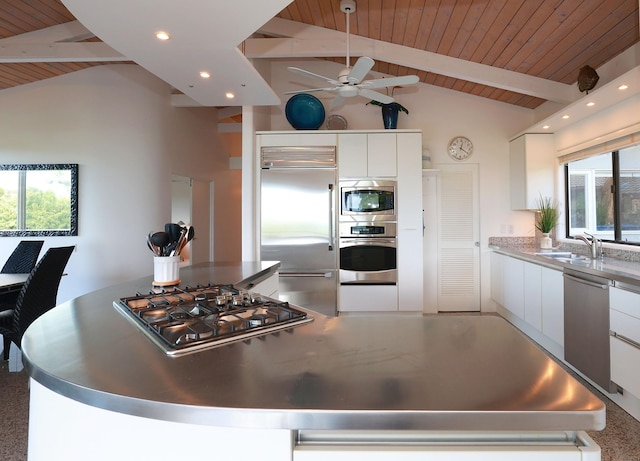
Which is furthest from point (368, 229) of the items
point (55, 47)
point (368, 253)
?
point (55, 47)

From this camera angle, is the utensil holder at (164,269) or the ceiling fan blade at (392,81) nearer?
the utensil holder at (164,269)

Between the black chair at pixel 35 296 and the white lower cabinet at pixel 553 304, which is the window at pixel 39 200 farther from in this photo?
the white lower cabinet at pixel 553 304

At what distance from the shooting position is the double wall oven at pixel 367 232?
Answer: 13.2 ft

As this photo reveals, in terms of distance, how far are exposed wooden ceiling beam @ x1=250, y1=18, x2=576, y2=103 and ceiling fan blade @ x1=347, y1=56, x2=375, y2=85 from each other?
1103 mm

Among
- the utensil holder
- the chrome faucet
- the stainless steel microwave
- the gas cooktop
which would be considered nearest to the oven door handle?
the stainless steel microwave

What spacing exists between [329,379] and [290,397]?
0.11 meters

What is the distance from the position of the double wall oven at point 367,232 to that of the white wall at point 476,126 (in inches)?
41.1

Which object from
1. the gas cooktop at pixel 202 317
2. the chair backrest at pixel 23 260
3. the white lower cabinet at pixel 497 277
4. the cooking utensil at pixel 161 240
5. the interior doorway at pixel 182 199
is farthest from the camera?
the interior doorway at pixel 182 199

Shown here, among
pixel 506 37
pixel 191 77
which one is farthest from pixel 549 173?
pixel 191 77

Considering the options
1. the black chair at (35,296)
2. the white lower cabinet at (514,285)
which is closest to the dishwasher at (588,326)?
the white lower cabinet at (514,285)

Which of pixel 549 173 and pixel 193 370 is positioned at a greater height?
pixel 549 173

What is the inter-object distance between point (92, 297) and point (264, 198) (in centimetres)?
248

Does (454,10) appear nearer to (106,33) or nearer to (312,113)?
(312,113)

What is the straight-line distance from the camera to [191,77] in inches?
116
